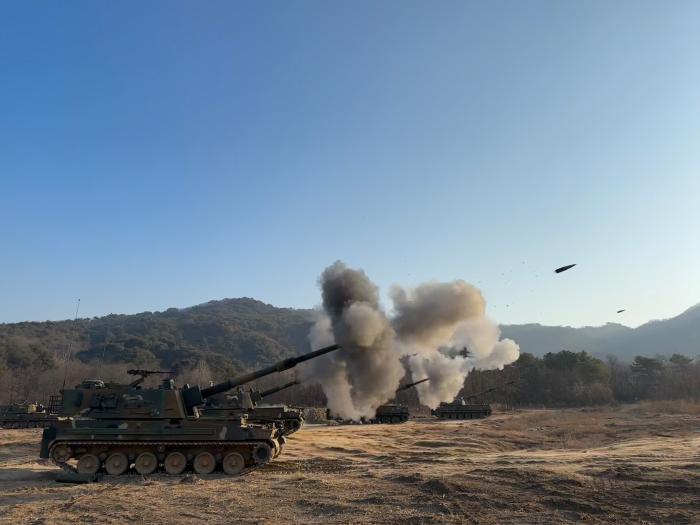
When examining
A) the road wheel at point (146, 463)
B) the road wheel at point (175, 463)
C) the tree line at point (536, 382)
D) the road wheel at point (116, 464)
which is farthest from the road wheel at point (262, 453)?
the tree line at point (536, 382)

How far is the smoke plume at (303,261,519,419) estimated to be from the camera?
23906mm

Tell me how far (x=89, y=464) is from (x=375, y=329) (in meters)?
11.9

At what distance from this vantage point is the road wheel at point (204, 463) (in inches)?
Answer: 635

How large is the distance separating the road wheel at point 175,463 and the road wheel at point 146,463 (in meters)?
0.31

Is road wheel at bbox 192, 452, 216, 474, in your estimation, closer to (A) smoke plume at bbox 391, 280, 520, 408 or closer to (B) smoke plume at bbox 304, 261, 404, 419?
(B) smoke plume at bbox 304, 261, 404, 419

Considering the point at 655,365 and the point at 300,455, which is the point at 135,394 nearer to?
the point at 300,455

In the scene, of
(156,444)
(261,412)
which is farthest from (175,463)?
(261,412)

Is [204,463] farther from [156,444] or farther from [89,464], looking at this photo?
[89,464]

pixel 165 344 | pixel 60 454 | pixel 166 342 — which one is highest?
pixel 166 342

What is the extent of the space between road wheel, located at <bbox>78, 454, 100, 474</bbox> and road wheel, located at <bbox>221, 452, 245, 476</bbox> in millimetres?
3667

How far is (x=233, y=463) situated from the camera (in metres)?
16.1

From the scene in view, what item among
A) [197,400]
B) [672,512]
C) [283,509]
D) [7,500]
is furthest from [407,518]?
[197,400]

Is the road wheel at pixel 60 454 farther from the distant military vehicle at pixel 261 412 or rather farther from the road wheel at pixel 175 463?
the distant military vehicle at pixel 261 412

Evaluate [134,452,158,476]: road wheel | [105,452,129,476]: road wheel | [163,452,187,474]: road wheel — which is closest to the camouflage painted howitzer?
[163,452,187,474]: road wheel
